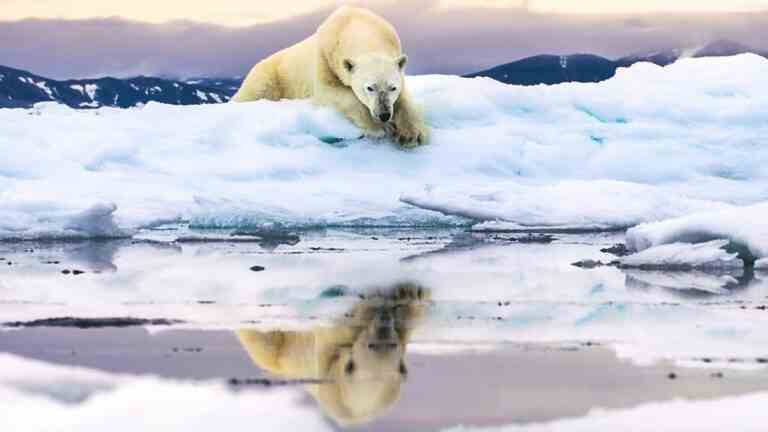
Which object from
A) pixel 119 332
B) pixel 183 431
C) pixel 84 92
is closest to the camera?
pixel 183 431

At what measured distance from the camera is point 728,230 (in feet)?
39.3

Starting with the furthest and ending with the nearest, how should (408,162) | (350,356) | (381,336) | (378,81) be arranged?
(408,162) → (378,81) → (381,336) → (350,356)

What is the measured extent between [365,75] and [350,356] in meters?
11.4

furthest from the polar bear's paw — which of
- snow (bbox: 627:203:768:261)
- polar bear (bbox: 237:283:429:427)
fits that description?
polar bear (bbox: 237:283:429:427)

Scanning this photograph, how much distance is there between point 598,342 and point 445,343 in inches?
32.5

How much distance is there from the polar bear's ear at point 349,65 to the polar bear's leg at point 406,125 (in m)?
0.75

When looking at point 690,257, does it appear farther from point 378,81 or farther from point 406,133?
point 406,133

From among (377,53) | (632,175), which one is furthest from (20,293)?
(632,175)

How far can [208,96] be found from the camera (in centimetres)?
13100

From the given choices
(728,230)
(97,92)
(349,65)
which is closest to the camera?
(728,230)

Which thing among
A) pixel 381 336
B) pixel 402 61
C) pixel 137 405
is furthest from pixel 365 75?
pixel 137 405

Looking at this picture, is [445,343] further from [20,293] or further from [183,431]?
[20,293]

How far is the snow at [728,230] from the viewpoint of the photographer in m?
11.9

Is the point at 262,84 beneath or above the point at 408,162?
above
